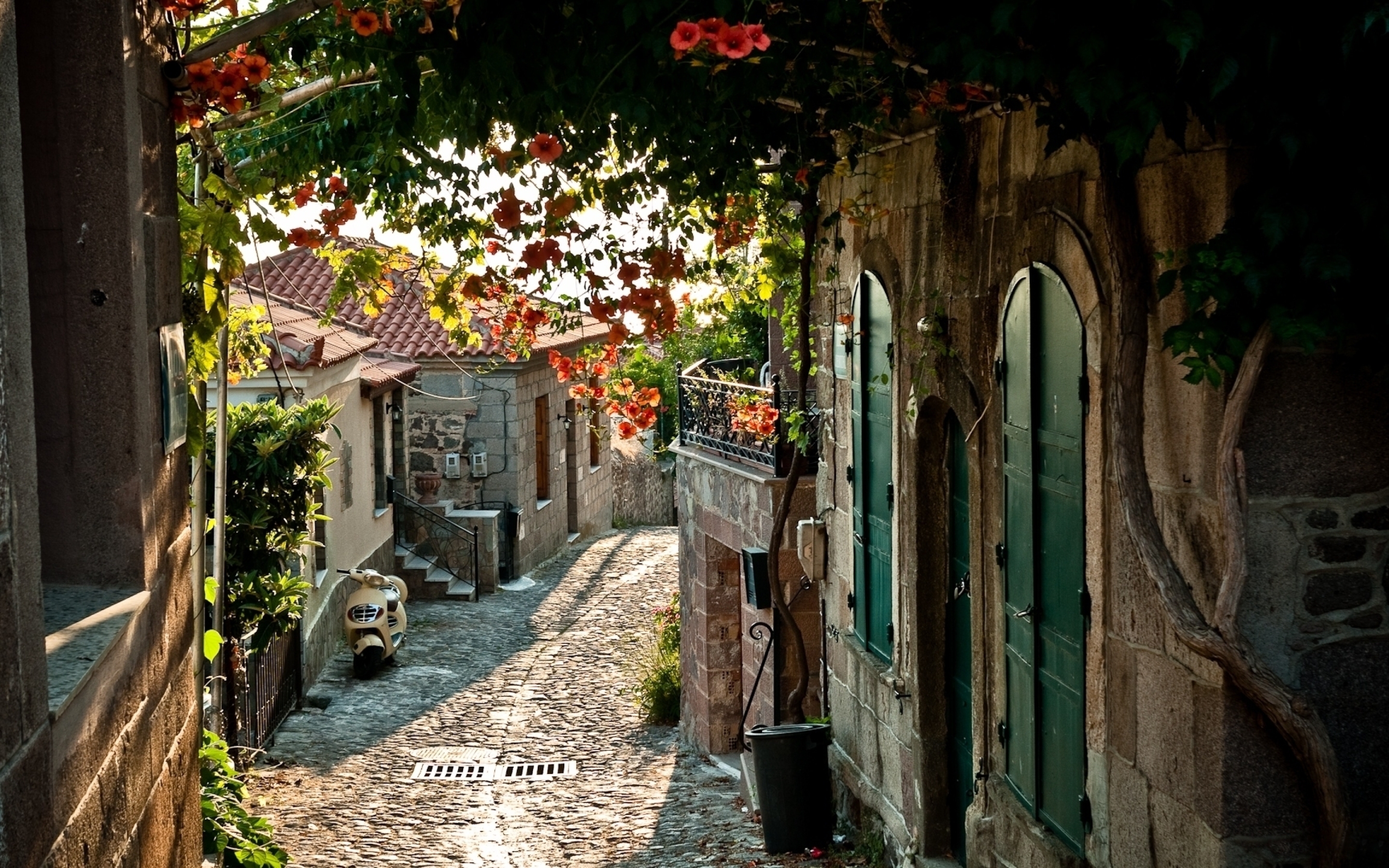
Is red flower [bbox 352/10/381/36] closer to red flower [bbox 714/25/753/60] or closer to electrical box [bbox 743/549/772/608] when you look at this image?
red flower [bbox 714/25/753/60]

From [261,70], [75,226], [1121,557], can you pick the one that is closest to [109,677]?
[75,226]

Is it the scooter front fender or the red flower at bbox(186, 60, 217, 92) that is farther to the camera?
the scooter front fender

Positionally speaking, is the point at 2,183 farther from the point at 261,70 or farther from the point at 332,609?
the point at 332,609

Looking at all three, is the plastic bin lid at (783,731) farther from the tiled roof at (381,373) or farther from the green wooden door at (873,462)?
the tiled roof at (381,373)

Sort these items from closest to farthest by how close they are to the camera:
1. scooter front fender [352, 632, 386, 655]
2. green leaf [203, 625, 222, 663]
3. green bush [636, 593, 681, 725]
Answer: green leaf [203, 625, 222, 663], green bush [636, 593, 681, 725], scooter front fender [352, 632, 386, 655]

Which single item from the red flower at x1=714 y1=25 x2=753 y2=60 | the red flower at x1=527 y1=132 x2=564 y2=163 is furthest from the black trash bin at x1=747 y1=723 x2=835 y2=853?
the red flower at x1=714 y1=25 x2=753 y2=60

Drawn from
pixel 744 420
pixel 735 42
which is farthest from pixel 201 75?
pixel 744 420

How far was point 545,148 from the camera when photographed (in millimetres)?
4617

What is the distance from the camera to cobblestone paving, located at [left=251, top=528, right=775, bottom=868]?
8.91m

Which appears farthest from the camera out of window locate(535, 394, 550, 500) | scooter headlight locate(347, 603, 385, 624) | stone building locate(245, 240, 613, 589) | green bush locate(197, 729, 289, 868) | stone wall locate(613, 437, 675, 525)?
stone wall locate(613, 437, 675, 525)

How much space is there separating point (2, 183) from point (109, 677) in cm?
106

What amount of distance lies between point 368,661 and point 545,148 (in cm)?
1039

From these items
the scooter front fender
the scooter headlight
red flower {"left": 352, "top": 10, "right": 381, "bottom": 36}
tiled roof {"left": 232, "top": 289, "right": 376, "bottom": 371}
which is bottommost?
the scooter front fender

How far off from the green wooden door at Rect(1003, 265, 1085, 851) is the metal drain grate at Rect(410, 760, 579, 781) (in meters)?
6.16
